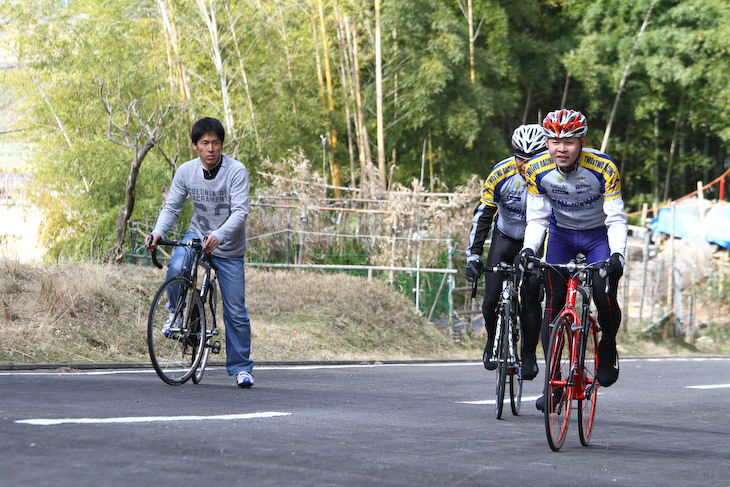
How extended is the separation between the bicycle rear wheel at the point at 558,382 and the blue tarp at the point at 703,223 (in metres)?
21.8

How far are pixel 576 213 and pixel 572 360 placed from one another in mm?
1103

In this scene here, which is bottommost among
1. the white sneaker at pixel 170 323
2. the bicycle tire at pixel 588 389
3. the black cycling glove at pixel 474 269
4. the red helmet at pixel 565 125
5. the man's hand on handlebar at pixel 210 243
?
the bicycle tire at pixel 588 389

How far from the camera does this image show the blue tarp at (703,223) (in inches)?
1084

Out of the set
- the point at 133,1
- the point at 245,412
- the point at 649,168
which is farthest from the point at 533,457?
the point at 649,168

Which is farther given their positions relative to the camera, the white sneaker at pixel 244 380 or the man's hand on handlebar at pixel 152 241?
the white sneaker at pixel 244 380

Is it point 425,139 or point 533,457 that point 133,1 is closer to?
point 425,139

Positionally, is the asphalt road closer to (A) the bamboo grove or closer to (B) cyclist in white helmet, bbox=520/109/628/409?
(B) cyclist in white helmet, bbox=520/109/628/409

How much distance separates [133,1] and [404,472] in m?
20.6

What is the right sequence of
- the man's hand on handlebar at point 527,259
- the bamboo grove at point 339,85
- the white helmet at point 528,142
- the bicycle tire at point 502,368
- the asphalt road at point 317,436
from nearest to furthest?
the asphalt road at point 317,436 < the man's hand on handlebar at point 527,259 < the bicycle tire at point 502,368 < the white helmet at point 528,142 < the bamboo grove at point 339,85

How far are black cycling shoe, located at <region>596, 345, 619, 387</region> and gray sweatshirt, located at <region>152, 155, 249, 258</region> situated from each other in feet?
9.78

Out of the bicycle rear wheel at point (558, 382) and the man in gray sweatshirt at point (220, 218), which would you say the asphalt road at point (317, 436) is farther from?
the man in gray sweatshirt at point (220, 218)

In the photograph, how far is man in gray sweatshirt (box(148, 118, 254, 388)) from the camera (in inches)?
311

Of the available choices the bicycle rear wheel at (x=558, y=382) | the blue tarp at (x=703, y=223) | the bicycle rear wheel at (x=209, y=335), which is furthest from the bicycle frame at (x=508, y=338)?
the blue tarp at (x=703, y=223)

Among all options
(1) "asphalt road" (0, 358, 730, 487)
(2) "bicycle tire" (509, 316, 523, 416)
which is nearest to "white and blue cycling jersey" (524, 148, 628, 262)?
(2) "bicycle tire" (509, 316, 523, 416)
